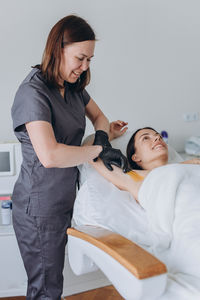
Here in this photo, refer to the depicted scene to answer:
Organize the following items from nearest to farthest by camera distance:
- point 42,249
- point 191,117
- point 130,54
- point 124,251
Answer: point 124,251
point 42,249
point 130,54
point 191,117

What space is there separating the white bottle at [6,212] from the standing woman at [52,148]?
0.46m

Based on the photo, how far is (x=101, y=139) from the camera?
5.08 ft

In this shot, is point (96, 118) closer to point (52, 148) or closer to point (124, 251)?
point (52, 148)

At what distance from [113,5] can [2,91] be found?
36.1 inches

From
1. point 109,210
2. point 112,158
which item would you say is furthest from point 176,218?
point 112,158

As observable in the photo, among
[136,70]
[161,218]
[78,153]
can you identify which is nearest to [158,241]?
[161,218]

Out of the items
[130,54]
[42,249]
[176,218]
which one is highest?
[130,54]

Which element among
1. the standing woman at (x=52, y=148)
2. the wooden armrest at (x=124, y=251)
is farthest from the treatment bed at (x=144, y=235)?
the standing woman at (x=52, y=148)

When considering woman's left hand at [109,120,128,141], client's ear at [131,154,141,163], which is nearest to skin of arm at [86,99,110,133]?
woman's left hand at [109,120,128,141]

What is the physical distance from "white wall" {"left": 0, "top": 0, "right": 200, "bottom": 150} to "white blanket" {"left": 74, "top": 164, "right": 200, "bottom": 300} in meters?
1.04

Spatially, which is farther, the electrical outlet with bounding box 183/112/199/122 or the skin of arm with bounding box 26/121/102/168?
the electrical outlet with bounding box 183/112/199/122

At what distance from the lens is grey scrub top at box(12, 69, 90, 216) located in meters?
1.35

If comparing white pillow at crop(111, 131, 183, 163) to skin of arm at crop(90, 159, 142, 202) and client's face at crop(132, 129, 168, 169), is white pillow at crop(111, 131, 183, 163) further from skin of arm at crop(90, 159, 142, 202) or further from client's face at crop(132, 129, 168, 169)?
skin of arm at crop(90, 159, 142, 202)

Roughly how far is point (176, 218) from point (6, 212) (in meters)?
1.04
